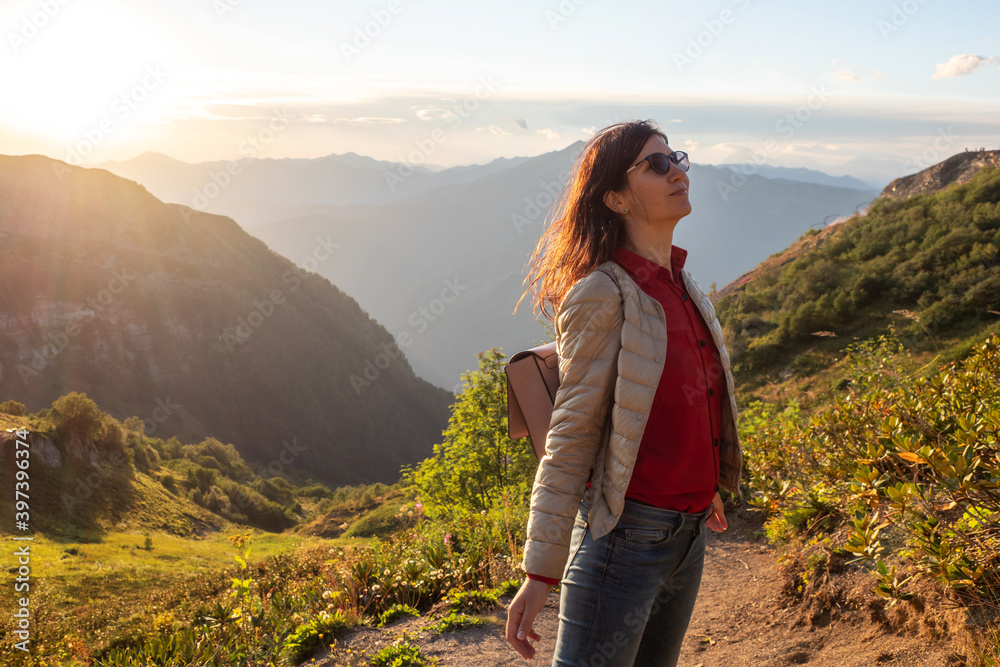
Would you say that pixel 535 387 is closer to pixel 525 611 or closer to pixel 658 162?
pixel 525 611

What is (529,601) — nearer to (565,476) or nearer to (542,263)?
(565,476)

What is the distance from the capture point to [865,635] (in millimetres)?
2775

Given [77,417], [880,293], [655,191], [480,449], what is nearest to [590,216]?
[655,191]

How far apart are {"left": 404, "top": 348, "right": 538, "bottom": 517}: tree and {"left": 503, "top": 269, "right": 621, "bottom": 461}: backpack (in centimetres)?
910

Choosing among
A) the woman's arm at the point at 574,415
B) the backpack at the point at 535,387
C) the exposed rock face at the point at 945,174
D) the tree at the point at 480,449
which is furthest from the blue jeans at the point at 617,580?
the exposed rock face at the point at 945,174

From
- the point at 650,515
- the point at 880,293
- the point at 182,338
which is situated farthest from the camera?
the point at 182,338

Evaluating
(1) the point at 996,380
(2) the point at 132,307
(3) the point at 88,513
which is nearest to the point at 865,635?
(1) the point at 996,380

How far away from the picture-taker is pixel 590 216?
1.56 meters

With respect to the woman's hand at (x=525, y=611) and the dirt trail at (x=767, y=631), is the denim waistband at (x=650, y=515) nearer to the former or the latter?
the woman's hand at (x=525, y=611)

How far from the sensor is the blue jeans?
1268 millimetres

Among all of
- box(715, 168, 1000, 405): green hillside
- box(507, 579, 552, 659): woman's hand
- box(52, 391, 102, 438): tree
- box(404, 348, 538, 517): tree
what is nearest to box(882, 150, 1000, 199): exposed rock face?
box(715, 168, 1000, 405): green hillside

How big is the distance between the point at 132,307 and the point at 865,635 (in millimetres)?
82738

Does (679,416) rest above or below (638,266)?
below

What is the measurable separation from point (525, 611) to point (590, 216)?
3.31 feet
